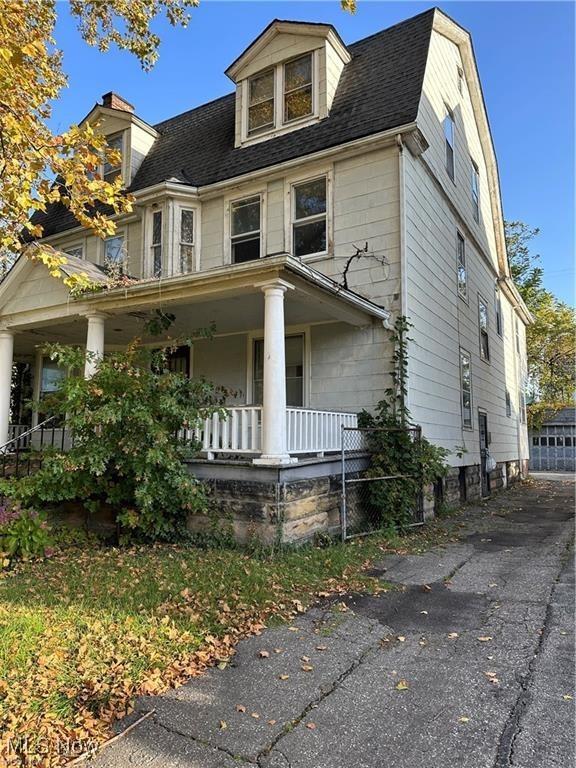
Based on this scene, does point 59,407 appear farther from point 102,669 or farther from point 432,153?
point 432,153

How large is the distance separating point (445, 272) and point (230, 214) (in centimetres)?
479

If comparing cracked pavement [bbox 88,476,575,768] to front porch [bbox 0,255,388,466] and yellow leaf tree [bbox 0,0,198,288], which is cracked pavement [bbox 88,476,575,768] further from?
yellow leaf tree [bbox 0,0,198,288]

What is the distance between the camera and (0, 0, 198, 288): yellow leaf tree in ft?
17.4

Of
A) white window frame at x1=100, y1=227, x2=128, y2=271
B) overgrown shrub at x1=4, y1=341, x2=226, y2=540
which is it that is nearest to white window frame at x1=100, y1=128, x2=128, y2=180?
white window frame at x1=100, y1=227, x2=128, y2=271

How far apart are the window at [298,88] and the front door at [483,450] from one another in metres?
8.43

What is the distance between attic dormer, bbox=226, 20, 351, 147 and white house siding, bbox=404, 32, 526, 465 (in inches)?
77.6

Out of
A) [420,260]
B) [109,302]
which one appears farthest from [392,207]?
[109,302]

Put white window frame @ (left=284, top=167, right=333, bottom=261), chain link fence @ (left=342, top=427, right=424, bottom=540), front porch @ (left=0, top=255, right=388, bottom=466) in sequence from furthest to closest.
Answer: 1. white window frame @ (left=284, top=167, right=333, bottom=261)
2. chain link fence @ (left=342, top=427, right=424, bottom=540)
3. front porch @ (left=0, top=255, right=388, bottom=466)

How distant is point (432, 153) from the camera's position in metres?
10.1

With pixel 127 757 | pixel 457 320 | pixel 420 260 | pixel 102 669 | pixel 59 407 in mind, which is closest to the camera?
pixel 127 757

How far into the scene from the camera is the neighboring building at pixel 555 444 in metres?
24.9

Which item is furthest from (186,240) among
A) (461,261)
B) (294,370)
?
(461,261)

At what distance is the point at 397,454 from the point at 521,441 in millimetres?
13064

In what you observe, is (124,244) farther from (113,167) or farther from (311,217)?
(311,217)
